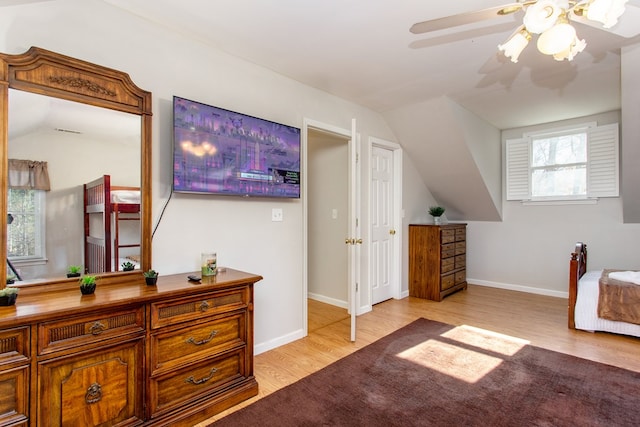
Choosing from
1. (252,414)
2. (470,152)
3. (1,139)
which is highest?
(470,152)

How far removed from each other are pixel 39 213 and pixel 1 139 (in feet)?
1.27

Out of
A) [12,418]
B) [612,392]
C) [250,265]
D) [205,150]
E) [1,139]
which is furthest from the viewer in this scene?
[250,265]

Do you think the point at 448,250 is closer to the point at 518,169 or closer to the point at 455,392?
the point at 518,169

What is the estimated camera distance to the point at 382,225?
417 cm

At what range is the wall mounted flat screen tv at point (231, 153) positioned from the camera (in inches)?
83.5

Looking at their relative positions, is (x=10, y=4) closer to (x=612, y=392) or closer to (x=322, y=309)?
(x=322, y=309)

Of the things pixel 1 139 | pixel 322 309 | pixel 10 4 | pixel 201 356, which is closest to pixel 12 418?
pixel 201 356

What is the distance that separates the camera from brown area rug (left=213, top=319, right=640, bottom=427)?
1.83 m

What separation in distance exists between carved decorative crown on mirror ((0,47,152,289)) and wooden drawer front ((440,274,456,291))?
3572 mm

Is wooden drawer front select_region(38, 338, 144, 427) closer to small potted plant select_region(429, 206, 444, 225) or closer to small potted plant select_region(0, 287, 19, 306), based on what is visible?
small potted plant select_region(0, 287, 19, 306)

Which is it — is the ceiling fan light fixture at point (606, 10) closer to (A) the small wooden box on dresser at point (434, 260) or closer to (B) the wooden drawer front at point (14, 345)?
(B) the wooden drawer front at point (14, 345)

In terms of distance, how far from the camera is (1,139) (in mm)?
1537

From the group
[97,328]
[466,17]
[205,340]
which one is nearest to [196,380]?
[205,340]

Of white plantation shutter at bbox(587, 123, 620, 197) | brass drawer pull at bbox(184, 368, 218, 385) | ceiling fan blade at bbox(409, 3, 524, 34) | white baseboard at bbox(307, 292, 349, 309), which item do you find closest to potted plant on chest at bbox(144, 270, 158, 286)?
brass drawer pull at bbox(184, 368, 218, 385)
